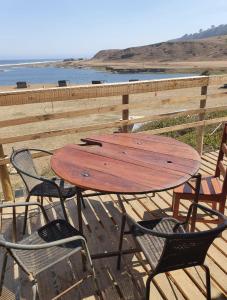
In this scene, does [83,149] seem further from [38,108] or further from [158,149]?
[38,108]

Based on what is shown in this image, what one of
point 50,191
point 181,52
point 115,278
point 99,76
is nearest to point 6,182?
point 50,191

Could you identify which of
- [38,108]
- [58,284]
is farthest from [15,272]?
[38,108]

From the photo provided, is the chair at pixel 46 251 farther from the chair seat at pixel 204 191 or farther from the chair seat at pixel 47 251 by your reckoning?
the chair seat at pixel 204 191

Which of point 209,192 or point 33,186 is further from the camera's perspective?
point 33,186

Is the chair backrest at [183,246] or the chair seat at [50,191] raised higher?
the chair backrest at [183,246]

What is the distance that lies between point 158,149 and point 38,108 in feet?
57.6

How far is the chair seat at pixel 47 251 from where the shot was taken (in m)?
2.05

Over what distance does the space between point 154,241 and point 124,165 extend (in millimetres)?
668

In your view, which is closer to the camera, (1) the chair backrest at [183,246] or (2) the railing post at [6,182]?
(1) the chair backrest at [183,246]

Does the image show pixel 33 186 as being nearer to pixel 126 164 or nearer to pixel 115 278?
pixel 126 164

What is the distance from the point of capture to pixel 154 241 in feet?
7.47

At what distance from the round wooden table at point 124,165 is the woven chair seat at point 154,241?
25 cm

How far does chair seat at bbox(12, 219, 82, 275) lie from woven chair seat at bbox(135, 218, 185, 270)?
448 millimetres

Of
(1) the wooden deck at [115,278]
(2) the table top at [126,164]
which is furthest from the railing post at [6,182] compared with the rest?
(2) the table top at [126,164]
